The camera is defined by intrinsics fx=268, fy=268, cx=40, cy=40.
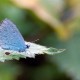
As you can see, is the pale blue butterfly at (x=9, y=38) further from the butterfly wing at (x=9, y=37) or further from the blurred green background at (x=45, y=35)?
the blurred green background at (x=45, y=35)

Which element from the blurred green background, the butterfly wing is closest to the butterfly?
the butterfly wing

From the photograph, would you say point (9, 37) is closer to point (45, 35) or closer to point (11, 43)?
point (11, 43)

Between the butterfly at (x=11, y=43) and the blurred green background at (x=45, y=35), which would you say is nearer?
the butterfly at (x=11, y=43)

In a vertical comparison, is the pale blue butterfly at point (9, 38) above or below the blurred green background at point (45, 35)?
below

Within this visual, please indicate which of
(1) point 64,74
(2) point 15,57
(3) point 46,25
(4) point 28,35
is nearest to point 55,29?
(3) point 46,25

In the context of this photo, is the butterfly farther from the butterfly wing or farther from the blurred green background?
the blurred green background

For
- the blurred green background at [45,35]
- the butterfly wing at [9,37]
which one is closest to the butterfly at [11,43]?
the butterfly wing at [9,37]
